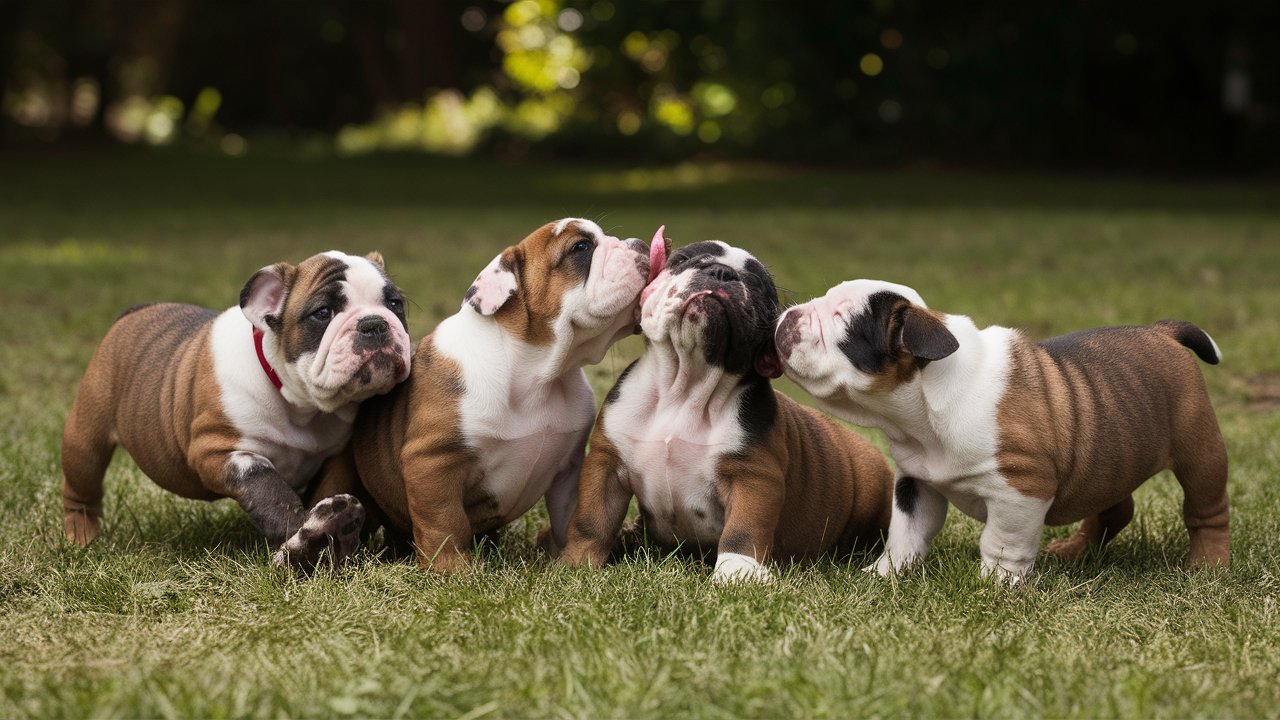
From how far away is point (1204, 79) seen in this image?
26.7m

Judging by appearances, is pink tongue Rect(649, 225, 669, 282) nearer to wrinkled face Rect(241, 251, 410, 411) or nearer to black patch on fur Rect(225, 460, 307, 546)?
wrinkled face Rect(241, 251, 410, 411)

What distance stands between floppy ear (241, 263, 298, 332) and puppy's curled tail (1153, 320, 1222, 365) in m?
3.24

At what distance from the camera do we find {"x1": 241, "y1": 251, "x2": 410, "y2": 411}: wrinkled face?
4703mm

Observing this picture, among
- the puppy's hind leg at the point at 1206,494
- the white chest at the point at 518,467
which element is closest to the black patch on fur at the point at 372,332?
the white chest at the point at 518,467

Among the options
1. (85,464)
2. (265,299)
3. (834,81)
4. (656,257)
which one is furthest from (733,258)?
(834,81)

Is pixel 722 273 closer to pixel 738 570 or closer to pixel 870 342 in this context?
pixel 870 342

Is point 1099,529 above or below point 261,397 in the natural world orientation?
below

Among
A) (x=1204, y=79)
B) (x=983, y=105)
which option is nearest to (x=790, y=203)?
(x=983, y=105)

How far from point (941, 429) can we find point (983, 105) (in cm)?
2432

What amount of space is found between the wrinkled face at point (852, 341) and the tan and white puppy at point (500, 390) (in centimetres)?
59

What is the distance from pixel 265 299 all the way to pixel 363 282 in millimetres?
347

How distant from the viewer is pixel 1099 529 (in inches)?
212

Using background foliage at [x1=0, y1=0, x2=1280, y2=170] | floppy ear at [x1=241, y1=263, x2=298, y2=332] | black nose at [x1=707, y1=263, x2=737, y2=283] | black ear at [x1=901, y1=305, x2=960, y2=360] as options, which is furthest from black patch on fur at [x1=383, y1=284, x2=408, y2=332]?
background foliage at [x1=0, y1=0, x2=1280, y2=170]

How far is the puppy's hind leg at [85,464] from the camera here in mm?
5375
